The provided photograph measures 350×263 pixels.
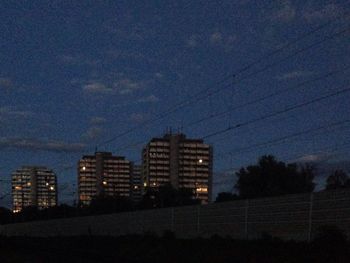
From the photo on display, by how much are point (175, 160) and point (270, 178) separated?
47.9 metres

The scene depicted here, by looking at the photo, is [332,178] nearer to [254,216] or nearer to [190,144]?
[190,144]

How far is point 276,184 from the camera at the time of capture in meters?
87.8

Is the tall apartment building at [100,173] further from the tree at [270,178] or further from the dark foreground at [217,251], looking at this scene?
the dark foreground at [217,251]

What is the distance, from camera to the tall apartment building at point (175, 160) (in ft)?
408

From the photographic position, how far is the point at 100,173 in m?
152

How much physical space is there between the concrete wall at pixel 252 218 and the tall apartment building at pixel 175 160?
2282 inches

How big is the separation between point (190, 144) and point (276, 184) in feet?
130

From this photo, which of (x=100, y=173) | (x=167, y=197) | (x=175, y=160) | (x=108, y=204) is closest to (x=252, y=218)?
(x=167, y=197)

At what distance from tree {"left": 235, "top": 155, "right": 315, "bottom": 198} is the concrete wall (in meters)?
26.7

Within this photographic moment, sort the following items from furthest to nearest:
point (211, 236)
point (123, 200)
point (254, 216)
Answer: point (123, 200) → point (211, 236) → point (254, 216)

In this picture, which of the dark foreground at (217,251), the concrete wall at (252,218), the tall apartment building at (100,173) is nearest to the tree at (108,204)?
the tall apartment building at (100,173)

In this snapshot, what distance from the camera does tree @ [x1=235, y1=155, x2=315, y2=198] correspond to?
87.4 metres

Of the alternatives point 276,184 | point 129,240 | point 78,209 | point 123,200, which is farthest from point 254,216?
point 78,209

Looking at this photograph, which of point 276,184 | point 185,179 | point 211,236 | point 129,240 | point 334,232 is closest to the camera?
point 334,232
